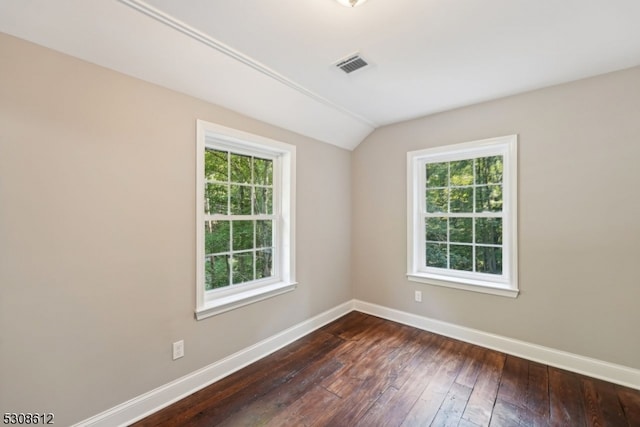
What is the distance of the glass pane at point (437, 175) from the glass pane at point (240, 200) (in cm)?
213

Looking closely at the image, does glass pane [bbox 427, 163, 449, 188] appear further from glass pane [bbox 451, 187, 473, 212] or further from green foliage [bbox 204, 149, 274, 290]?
green foliage [bbox 204, 149, 274, 290]

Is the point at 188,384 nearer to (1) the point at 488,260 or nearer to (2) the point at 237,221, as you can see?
(2) the point at 237,221

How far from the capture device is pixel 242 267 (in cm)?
254

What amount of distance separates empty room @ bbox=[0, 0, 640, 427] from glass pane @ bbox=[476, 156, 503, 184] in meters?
0.02

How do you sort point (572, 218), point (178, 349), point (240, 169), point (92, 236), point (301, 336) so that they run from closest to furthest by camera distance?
point (92, 236) → point (178, 349) → point (572, 218) → point (240, 169) → point (301, 336)

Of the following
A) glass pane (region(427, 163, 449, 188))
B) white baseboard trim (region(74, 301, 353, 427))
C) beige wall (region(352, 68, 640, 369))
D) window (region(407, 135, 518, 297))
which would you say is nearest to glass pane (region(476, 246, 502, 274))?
window (region(407, 135, 518, 297))

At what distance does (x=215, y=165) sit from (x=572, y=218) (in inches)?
123

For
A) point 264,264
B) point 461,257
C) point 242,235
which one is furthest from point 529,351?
point 242,235

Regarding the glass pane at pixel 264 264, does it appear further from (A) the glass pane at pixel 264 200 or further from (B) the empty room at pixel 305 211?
(A) the glass pane at pixel 264 200

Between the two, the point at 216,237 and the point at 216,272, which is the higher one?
the point at 216,237

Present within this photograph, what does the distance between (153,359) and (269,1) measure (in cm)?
236

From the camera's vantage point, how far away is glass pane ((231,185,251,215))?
2.47m

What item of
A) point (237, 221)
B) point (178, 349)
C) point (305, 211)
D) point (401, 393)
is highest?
point (305, 211)

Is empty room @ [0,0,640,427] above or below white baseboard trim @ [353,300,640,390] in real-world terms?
above
